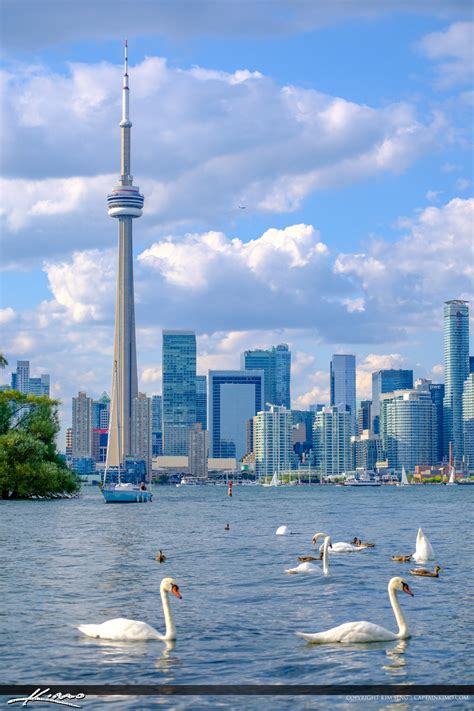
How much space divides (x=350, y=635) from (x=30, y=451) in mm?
92984

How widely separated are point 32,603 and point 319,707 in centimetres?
1545

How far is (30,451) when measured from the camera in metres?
115

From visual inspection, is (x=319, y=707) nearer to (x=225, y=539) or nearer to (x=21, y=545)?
(x=21, y=545)

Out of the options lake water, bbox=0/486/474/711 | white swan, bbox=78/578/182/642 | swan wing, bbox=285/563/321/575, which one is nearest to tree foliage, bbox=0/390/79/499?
lake water, bbox=0/486/474/711

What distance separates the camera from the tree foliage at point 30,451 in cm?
11394

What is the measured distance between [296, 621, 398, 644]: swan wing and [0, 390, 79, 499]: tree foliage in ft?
296

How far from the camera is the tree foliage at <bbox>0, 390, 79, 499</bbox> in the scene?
114m

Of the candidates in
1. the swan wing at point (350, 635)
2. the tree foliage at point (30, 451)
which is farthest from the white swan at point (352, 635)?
the tree foliage at point (30, 451)

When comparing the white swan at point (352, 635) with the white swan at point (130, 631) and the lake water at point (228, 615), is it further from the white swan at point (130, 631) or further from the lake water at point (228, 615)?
the white swan at point (130, 631)

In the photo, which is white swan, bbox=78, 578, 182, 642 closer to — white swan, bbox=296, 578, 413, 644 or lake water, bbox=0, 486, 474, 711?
lake water, bbox=0, 486, 474, 711

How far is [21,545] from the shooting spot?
56.9m

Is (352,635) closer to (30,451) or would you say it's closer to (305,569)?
(305,569)

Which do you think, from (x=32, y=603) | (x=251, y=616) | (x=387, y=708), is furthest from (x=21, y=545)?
(x=387, y=708)

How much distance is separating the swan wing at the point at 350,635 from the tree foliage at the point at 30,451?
90252 millimetres
